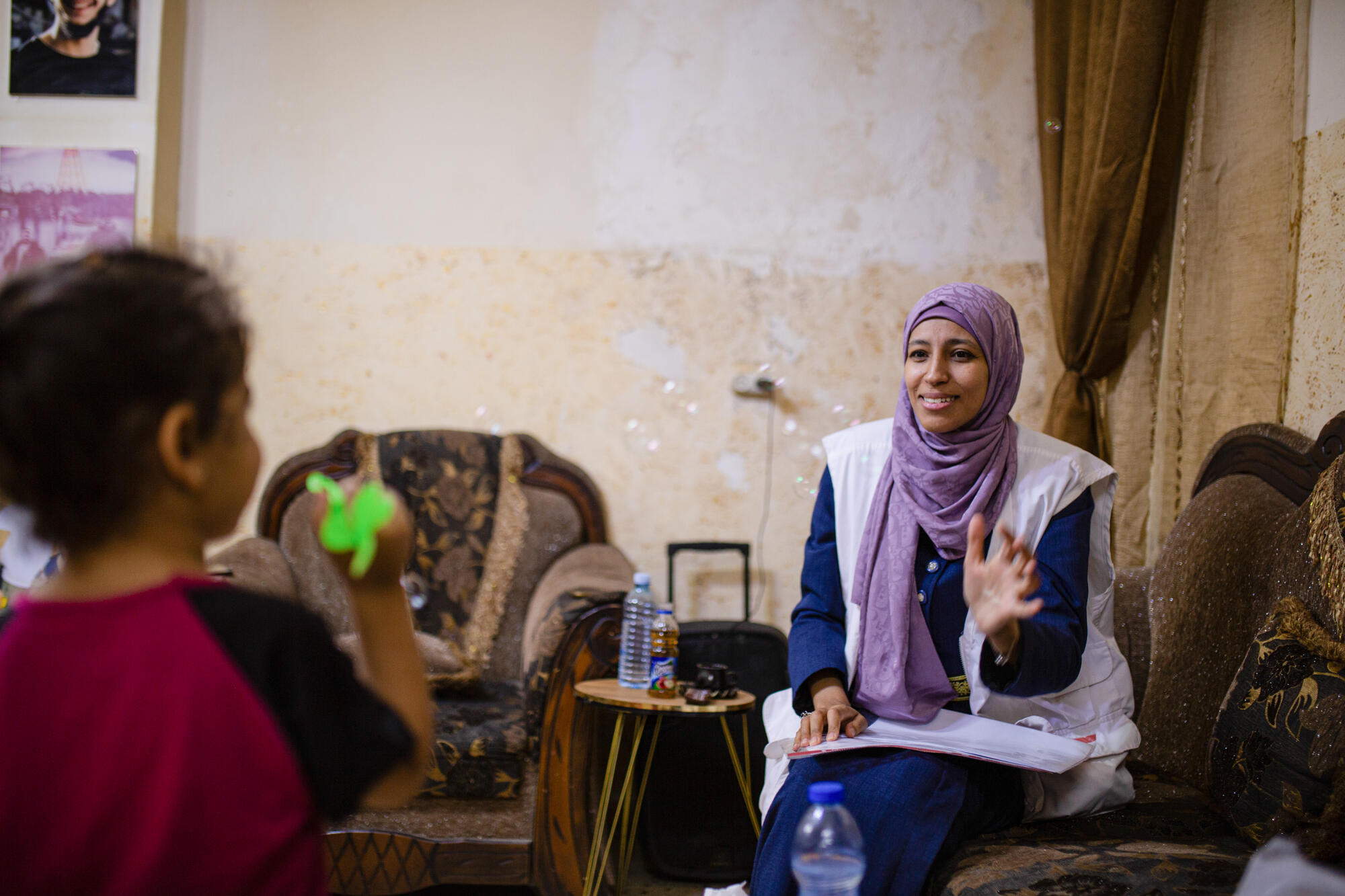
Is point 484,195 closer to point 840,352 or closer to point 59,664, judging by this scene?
point 840,352

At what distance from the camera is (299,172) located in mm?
3295

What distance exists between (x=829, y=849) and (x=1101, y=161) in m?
2.42

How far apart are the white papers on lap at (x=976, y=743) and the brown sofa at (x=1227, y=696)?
0.13 meters

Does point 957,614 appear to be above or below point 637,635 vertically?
above

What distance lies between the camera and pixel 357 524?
2.67 feet

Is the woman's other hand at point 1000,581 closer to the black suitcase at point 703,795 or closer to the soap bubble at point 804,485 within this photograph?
the black suitcase at point 703,795

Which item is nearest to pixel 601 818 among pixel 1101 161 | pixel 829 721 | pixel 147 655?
pixel 829 721

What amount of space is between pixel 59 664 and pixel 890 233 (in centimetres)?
297

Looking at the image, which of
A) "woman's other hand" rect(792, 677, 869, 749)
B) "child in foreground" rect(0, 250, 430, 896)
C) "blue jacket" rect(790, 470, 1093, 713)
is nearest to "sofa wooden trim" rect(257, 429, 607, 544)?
"blue jacket" rect(790, 470, 1093, 713)

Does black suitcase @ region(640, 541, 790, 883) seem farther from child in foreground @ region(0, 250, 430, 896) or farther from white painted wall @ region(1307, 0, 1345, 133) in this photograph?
child in foreground @ region(0, 250, 430, 896)

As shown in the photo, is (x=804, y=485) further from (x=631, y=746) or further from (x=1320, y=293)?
(x=1320, y=293)

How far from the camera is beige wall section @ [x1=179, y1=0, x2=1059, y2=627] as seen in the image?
3.28m

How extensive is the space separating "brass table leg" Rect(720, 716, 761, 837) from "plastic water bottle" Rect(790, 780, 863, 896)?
1.18m

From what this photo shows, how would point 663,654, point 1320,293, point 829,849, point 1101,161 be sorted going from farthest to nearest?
point 1101,161, point 663,654, point 1320,293, point 829,849
